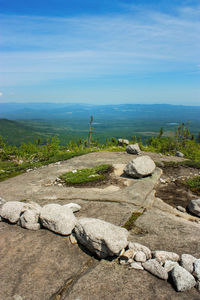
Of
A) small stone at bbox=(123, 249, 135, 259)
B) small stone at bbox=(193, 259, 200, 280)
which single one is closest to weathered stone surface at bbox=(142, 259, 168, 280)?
small stone at bbox=(123, 249, 135, 259)

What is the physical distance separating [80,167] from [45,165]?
4.43 metres

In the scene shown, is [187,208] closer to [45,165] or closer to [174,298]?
[174,298]

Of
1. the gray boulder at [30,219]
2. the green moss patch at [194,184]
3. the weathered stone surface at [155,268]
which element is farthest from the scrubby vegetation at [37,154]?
the weathered stone surface at [155,268]

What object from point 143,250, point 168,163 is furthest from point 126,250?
point 168,163

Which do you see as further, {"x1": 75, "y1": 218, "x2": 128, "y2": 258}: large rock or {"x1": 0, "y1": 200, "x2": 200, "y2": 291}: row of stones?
{"x1": 75, "y1": 218, "x2": 128, "y2": 258}: large rock

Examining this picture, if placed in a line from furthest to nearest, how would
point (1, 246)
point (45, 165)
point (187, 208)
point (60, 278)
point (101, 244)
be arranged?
point (45, 165), point (187, 208), point (1, 246), point (101, 244), point (60, 278)

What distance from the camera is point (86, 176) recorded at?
632 inches

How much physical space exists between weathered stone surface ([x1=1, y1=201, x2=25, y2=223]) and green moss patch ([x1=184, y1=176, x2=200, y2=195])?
10320 millimetres

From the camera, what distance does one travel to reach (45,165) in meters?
21.4

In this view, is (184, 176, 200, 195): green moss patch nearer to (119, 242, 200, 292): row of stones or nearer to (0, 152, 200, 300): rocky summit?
(0, 152, 200, 300): rocky summit

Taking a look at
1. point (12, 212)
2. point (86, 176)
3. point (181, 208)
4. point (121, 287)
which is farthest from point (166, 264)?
point (86, 176)

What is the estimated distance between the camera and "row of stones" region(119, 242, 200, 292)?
539cm

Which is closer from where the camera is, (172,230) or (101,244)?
(101,244)

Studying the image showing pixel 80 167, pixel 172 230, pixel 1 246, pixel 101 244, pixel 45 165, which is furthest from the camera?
pixel 45 165
